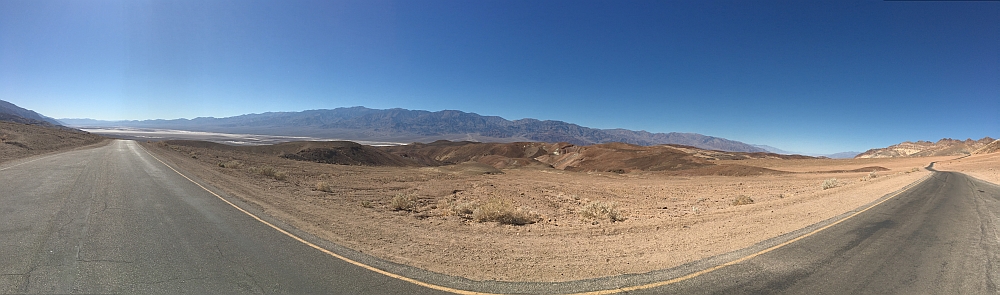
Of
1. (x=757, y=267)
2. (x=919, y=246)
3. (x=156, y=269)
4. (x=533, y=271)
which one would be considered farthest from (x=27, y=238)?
(x=919, y=246)

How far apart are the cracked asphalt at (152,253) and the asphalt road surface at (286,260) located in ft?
0.07

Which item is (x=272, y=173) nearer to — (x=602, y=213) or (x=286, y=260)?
(x=286, y=260)

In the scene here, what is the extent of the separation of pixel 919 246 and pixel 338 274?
1243 cm

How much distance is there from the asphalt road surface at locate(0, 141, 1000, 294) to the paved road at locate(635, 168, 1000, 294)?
0.09 feet

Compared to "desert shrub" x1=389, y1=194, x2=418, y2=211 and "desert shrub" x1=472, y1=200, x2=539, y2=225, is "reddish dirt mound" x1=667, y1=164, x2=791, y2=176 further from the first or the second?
"desert shrub" x1=389, y1=194, x2=418, y2=211

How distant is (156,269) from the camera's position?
5496 mm

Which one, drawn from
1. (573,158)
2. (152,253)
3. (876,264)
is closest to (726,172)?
(876,264)

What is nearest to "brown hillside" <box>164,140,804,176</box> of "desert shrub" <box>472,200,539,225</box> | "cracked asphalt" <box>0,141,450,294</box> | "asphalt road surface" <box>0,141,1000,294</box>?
"asphalt road surface" <box>0,141,1000,294</box>

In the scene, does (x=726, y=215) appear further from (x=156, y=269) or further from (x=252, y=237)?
(x=156, y=269)

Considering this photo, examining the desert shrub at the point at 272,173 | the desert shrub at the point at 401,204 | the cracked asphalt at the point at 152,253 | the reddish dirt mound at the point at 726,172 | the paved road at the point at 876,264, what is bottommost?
the desert shrub at the point at 401,204

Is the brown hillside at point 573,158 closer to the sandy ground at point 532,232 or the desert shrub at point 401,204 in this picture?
the sandy ground at point 532,232

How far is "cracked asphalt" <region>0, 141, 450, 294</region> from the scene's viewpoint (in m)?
4.99

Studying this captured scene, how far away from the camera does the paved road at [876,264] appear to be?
17.3ft

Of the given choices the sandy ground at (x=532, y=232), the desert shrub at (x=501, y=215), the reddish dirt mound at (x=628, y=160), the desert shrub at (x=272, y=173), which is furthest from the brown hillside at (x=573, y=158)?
the desert shrub at (x=501, y=215)
